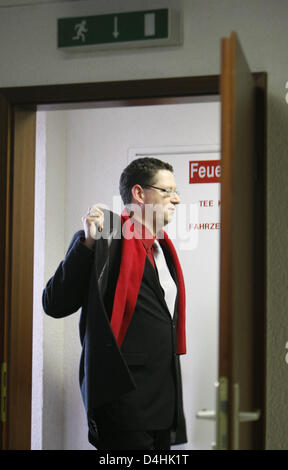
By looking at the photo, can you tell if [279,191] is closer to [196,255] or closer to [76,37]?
[76,37]

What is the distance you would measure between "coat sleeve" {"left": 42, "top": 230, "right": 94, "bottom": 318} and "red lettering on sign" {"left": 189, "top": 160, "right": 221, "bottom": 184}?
920 millimetres

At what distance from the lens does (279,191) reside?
183cm

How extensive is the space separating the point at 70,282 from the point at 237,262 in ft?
3.31

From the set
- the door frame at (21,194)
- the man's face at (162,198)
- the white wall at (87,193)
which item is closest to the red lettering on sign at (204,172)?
A: the white wall at (87,193)

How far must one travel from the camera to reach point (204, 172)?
10.2 feet

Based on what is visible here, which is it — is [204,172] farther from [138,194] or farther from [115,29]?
[115,29]

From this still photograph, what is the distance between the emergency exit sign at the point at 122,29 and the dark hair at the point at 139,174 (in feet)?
3.26

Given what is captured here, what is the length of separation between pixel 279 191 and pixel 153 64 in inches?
21.6

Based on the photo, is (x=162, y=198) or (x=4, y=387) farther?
(x=162, y=198)

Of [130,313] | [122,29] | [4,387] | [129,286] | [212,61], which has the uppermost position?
[122,29]

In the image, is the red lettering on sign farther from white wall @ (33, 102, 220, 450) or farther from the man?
the man

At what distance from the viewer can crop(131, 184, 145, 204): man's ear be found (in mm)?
2836

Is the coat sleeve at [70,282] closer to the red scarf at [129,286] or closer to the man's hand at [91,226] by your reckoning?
the man's hand at [91,226]

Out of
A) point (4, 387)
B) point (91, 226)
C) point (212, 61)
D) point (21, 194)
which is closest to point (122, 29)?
point (212, 61)
